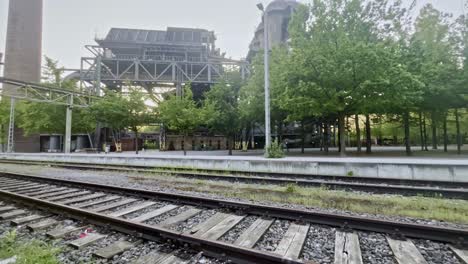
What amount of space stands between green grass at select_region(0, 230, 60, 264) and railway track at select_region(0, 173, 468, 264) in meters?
0.61

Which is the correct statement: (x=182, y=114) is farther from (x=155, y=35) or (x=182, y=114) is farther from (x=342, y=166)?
(x=155, y=35)

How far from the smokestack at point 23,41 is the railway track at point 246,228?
45.7m

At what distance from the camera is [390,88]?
14672mm

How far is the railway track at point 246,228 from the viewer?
3.17 metres

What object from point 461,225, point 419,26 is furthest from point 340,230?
point 419,26

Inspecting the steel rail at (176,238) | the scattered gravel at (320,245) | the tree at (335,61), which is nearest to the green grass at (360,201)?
the scattered gravel at (320,245)

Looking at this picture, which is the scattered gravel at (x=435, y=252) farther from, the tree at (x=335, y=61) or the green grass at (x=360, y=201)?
the tree at (x=335, y=61)

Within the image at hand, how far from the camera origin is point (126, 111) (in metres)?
25.0

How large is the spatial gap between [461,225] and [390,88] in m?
12.5

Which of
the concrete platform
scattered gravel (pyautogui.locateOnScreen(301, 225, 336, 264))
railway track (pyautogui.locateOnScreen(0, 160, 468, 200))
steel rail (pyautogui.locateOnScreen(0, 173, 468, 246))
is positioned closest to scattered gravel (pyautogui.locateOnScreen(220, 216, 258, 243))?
steel rail (pyautogui.locateOnScreen(0, 173, 468, 246))

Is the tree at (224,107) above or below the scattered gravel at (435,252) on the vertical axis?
above

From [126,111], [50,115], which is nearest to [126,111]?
[126,111]

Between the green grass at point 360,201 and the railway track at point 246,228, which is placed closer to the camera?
the railway track at point 246,228

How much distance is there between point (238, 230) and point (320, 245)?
1.31 metres
